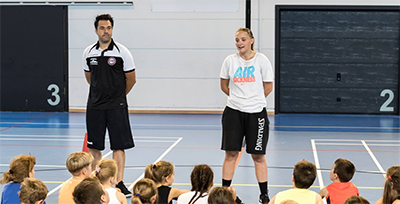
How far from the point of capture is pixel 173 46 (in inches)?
597

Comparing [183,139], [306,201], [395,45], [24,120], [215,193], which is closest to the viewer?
[215,193]

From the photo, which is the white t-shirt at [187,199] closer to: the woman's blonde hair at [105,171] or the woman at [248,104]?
the woman's blonde hair at [105,171]

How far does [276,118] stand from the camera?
46.3 ft

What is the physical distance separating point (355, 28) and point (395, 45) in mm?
1143

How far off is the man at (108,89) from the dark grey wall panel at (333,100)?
970 centimetres

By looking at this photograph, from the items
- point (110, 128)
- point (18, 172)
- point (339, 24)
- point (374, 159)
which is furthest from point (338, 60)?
point (18, 172)

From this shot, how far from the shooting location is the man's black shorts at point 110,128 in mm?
6066

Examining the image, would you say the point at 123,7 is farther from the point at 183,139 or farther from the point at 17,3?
the point at 183,139

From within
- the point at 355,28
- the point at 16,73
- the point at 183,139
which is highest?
the point at 355,28

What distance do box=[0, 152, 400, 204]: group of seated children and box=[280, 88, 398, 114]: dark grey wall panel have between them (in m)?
10.7

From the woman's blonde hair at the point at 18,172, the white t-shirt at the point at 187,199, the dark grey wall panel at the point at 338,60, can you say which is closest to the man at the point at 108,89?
the woman's blonde hair at the point at 18,172

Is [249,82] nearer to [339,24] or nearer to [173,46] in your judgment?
[173,46]

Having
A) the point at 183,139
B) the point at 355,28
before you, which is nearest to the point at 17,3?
the point at 183,139

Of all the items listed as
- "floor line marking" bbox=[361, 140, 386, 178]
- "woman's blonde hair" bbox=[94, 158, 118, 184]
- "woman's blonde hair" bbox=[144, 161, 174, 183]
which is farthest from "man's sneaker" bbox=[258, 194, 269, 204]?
"floor line marking" bbox=[361, 140, 386, 178]
